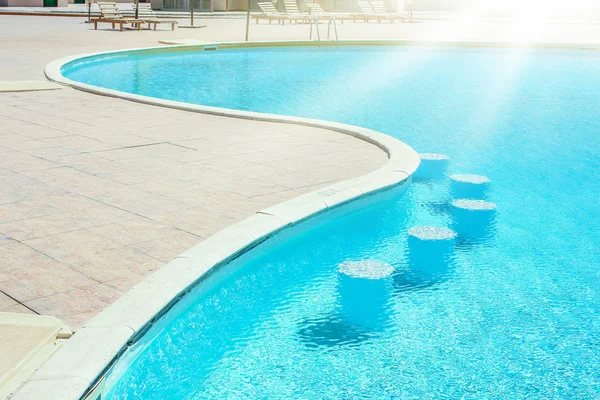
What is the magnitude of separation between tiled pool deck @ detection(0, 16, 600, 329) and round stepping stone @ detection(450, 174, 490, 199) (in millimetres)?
722

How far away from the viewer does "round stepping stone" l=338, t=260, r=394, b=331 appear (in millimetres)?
4199

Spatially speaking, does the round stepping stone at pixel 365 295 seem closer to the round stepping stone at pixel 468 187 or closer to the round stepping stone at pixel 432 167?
the round stepping stone at pixel 468 187

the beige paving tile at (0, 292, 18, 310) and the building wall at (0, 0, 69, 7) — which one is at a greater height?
the building wall at (0, 0, 69, 7)

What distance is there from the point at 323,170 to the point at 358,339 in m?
2.43

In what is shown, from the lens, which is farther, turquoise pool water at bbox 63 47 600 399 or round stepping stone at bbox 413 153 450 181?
round stepping stone at bbox 413 153 450 181

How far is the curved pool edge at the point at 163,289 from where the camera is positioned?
9.18 ft

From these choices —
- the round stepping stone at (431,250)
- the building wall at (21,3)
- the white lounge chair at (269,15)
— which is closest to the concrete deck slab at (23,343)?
the round stepping stone at (431,250)

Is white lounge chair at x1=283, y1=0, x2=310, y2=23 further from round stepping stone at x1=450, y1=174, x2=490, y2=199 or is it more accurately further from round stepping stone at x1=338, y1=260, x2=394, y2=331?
round stepping stone at x1=338, y1=260, x2=394, y2=331

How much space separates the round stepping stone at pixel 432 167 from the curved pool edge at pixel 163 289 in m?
0.48

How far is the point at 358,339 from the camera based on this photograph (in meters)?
3.99

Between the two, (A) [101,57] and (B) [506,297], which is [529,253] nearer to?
(B) [506,297]

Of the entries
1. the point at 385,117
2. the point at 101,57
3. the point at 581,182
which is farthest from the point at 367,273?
the point at 101,57

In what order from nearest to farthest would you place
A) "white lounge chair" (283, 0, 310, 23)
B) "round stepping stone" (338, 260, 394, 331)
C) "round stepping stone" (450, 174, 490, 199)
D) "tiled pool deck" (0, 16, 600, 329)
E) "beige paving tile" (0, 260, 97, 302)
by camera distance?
"beige paving tile" (0, 260, 97, 302) → "tiled pool deck" (0, 16, 600, 329) → "round stepping stone" (338, 260, 394, 331) → "round stepping stone" (450, 174, 490, 199) → "white lounge chair" (283, 0, 310, 23)

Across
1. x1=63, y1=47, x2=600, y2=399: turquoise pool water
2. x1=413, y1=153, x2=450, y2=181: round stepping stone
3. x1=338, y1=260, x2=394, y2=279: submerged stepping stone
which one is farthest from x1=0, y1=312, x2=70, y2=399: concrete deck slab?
x1=413, y1=153, x2=450, y2=181: round stepping stone
